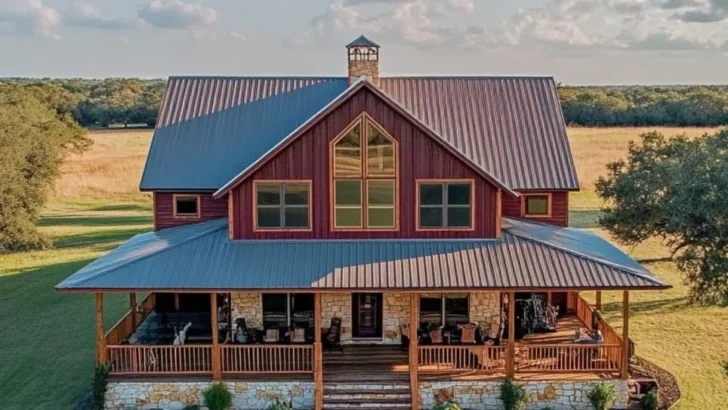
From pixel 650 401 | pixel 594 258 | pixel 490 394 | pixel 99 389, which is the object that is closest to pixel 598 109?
pixel 594 258

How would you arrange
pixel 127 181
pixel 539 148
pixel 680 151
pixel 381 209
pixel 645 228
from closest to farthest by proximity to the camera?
pixel 381 209 → pixel 539 148 → pixel 680 151 → pixel 645 228 → pixel 127 181

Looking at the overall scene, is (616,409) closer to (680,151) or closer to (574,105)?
(680,151)

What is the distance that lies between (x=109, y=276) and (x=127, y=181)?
41622mm

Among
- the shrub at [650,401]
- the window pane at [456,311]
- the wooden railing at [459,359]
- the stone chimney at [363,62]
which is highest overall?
the stone chimney at [363,62]

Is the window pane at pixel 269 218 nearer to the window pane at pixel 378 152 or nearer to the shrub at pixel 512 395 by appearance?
the window pane at pixel 378 152

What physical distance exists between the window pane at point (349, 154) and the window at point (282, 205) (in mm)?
897

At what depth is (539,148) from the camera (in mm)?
21766

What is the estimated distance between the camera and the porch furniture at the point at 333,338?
18828 millimetres

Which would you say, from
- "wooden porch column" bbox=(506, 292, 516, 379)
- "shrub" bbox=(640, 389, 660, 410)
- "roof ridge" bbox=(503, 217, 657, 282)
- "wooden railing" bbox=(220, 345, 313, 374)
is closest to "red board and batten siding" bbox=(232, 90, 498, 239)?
"roof ridge" bbox=(503, 217, 657, 282)

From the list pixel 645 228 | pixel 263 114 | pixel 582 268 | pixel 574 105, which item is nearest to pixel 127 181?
pixel 263 114

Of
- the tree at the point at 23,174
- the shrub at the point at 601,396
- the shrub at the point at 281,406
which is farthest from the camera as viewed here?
the tree at the point at 23,174

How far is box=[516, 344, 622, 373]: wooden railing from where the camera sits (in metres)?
17.3

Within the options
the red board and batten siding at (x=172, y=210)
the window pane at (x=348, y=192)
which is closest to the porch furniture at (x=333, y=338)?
the window pane at (x=348, y=192)

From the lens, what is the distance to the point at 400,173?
1836 centimetres
